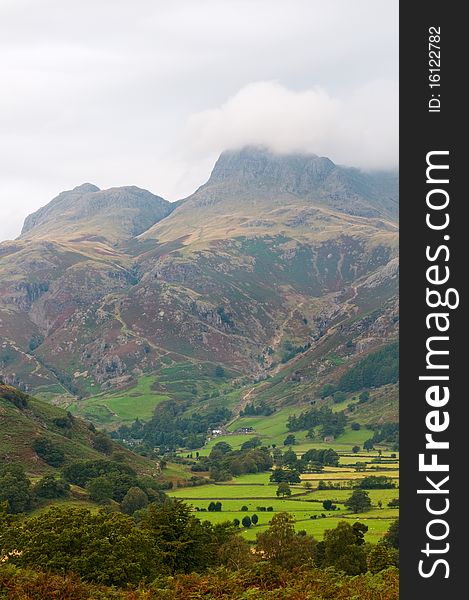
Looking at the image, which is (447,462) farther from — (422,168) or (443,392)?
(422,168)

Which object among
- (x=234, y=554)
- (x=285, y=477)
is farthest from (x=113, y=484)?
(x=234, y=554)

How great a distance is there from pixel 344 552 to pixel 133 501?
59.0 meters

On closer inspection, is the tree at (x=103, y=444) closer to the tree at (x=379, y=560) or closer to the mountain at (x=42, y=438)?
the mountain at (x=42, y=438)

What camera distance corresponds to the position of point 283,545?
5691cm

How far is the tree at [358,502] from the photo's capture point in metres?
122

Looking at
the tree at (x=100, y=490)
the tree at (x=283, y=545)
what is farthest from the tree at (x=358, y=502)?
the tree at (x=283, y=545)

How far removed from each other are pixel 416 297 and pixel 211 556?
138ft

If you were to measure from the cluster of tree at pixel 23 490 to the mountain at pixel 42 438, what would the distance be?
55.4ft

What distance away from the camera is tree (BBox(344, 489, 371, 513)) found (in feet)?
399

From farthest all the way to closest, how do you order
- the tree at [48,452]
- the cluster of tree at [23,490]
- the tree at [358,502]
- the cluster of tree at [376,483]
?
the cluster of tree at [376,483]
the tree at [48,452]
the tree at [358,502]
the cluster of tree at [23,490]

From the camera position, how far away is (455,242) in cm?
1232

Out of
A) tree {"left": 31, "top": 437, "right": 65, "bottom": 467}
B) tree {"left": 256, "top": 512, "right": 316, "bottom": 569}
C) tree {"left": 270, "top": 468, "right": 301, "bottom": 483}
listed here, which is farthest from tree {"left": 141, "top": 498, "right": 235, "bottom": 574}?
tree {"left": 270, "top": 468, "right": 301, "bottom": 483}

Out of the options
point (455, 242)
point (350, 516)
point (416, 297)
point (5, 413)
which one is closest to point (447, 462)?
point (416, 297)

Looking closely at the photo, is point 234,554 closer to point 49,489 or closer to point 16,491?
point 16,491
